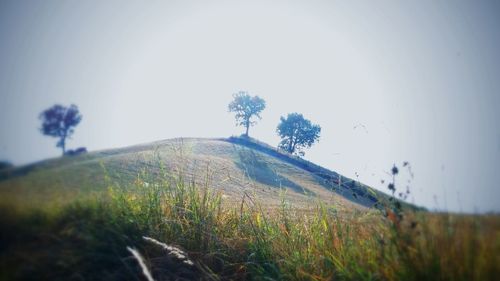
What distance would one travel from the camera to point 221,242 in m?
2.93

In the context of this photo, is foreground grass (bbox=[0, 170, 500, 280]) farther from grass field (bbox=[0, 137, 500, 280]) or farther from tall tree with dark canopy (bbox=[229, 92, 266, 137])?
tall tree with dark canopy (bbox=[229, 92, 266, 137])

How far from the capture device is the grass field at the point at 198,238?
1.67 metres

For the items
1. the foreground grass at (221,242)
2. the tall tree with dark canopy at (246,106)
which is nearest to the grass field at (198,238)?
the foreground grass at (221,242)

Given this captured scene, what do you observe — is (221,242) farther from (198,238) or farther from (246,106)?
(246,106)

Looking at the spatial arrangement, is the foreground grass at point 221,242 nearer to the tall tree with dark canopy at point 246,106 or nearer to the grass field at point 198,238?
the grass field at point 198,238

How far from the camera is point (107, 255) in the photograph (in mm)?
2316

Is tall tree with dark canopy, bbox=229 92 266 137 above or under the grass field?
above

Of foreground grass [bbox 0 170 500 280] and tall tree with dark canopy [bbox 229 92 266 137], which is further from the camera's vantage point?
tall tree with dark canopy [bbox 229 92 266 137]

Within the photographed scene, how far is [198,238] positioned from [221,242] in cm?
25

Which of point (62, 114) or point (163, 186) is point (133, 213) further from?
point (62, 114)

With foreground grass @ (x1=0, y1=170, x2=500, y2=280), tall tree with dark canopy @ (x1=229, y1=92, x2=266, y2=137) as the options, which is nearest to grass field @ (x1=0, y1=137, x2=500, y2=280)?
foreground grass @ (x1=0, y1=170, x2=500, y2=280)

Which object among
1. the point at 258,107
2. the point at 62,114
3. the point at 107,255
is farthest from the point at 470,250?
the point at 258,107

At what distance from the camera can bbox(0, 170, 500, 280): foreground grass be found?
64.6 inches

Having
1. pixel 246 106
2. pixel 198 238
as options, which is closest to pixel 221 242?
pixel 198 238
